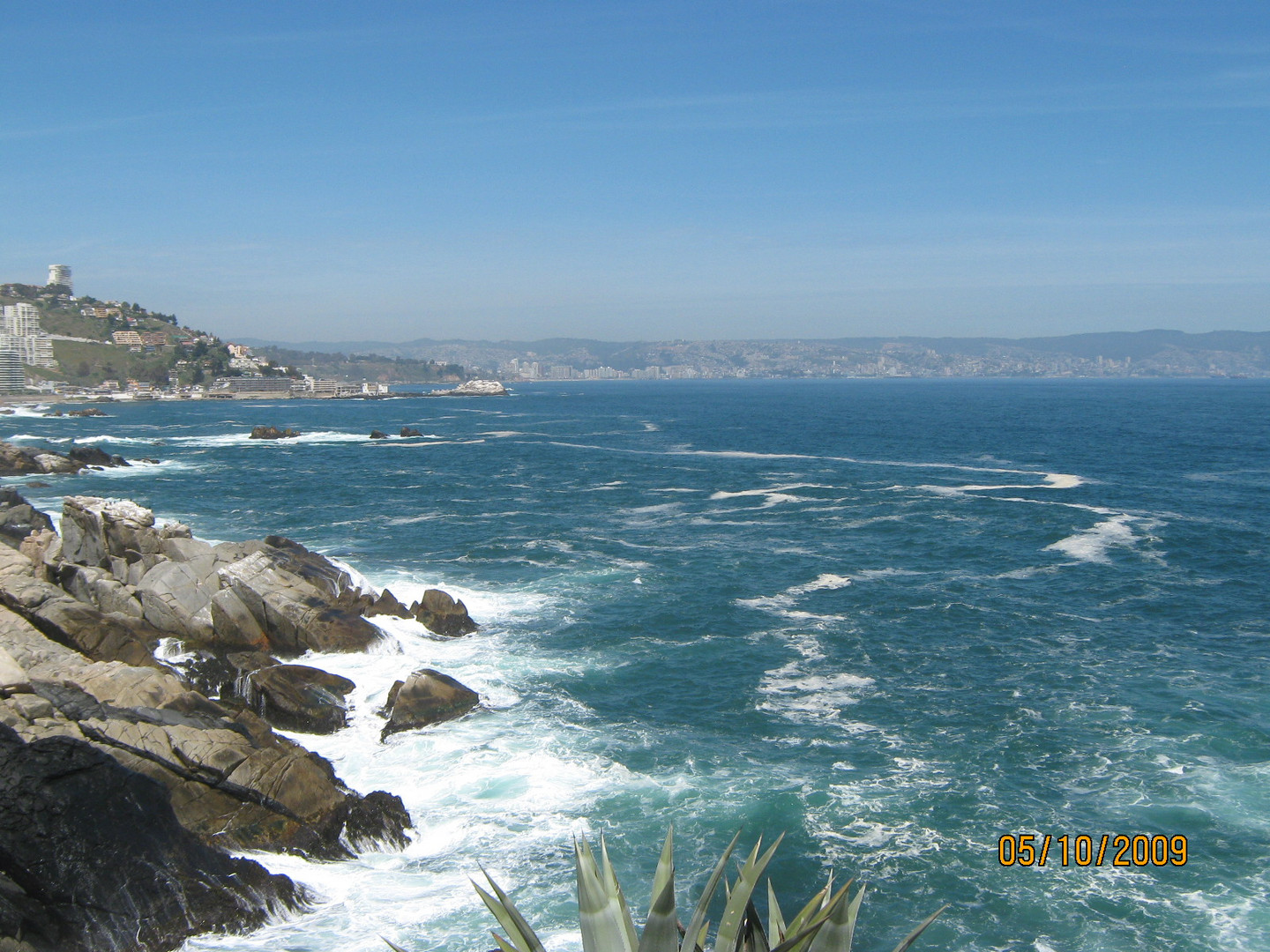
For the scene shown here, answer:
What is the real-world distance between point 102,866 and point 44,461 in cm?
6931

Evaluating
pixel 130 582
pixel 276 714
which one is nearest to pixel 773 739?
pixel 276 714

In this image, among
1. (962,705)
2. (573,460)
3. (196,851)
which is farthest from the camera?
(573,460)

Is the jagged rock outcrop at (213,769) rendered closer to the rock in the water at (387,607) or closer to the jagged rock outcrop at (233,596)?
the jagged rock outcrop at (233,596)

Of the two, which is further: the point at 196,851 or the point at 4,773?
the point at 196,851

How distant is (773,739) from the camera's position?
23.8 metres

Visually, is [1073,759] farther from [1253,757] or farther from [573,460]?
[573,460]

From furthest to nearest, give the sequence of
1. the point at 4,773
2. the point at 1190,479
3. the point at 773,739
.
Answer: the point at 1190,479 < the point at 773,739 < the point at 4,773

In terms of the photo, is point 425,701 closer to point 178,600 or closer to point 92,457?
point 178,600

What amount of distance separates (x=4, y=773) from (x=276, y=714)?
370 inches

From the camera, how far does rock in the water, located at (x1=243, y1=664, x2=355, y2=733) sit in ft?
78.9

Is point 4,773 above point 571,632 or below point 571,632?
above

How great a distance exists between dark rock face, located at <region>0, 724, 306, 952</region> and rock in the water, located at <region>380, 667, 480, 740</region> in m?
7.73

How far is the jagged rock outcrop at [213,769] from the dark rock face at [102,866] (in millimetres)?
1122
